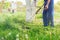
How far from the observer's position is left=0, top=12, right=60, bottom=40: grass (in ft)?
9.96

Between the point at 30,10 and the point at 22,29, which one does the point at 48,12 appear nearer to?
the point at 30,10

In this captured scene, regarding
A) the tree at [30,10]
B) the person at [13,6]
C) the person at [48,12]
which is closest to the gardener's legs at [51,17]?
the person at [48,12]

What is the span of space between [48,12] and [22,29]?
32cm

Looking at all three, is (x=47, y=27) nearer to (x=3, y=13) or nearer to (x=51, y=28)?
(x=51, y=28)

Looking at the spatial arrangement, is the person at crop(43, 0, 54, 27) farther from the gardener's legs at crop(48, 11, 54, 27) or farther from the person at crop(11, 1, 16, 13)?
the person at crop(11, 1, 16, 13)

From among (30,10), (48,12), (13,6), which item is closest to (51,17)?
(48,12)

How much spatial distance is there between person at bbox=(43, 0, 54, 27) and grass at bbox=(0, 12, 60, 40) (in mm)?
49

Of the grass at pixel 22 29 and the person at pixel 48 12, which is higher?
the person at pixel 48 12

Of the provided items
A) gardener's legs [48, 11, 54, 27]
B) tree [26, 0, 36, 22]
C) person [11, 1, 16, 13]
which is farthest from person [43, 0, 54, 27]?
person [11, 1, 16, 13]

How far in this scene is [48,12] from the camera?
3133 mm

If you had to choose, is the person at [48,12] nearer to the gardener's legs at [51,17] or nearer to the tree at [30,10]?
the gardener's legs at [51,17]

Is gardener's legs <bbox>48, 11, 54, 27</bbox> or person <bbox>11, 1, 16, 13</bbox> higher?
person <bbox>11, 1, 16, 13</bbox>

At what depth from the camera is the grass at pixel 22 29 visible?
120 inches

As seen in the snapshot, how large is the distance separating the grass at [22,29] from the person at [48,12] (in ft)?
0.16
